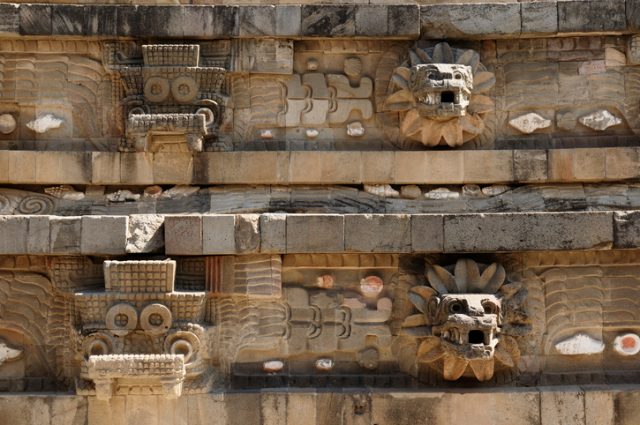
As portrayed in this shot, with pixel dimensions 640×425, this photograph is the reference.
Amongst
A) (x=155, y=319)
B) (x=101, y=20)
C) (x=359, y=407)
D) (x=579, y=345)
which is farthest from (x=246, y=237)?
(x=579, y=345)

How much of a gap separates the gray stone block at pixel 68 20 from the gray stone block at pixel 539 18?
5.57 metres

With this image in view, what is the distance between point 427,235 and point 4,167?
5.26 m

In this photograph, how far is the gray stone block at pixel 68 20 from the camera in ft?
32.8

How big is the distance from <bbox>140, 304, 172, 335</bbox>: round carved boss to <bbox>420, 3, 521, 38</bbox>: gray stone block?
4781 millimetres

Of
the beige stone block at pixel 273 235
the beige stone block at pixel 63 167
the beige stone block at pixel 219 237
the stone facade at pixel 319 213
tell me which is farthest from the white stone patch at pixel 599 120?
the beige stone block at pixel 63 167

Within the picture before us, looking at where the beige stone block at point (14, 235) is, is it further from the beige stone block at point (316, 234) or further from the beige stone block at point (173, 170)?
the beige stone block at point (316, 234)

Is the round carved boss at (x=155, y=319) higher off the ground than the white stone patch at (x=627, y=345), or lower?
higher

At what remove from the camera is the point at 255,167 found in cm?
995

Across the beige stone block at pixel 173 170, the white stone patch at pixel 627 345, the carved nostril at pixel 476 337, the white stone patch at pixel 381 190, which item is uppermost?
the beige stone block at pixel 173 170

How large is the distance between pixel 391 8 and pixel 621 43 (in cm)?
304

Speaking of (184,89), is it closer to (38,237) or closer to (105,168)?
(105,168)

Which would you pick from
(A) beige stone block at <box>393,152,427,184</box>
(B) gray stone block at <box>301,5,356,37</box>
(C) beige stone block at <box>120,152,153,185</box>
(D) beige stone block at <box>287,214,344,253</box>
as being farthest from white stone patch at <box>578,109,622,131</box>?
(C) beige stone block at <box>120,152,153,185</box>

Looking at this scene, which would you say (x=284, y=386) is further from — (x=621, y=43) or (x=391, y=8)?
(x=621, y=43)

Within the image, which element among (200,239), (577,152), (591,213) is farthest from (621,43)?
(200,239)
